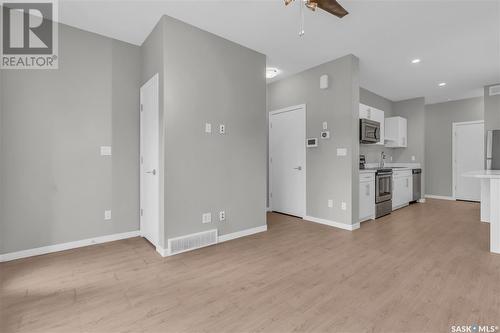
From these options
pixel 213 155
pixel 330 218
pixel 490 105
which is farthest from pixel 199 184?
pixel 490 105

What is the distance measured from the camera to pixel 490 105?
5.23 meters

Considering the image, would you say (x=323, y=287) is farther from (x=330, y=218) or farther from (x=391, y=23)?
(x=391, y=23)

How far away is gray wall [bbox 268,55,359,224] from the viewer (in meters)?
3.91

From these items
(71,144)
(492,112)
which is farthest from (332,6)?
(492,112)

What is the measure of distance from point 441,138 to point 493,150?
2.39 metres

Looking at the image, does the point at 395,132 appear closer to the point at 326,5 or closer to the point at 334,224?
the point at 334,224

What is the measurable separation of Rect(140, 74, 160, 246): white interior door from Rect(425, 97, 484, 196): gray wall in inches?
299

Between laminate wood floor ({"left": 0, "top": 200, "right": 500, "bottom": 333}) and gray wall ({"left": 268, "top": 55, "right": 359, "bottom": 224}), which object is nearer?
laminate wood floor ({"left": 0, "top": 200, "right": 500, "bottom": 333})

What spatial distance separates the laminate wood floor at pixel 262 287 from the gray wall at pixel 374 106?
287 cm

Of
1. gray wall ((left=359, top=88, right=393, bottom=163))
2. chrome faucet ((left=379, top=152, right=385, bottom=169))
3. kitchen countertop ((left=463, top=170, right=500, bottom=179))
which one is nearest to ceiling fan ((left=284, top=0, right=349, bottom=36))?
kitchen countertop ((left=463, top=170, right=500, bottom=179))

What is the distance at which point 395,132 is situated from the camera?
645 centimetres

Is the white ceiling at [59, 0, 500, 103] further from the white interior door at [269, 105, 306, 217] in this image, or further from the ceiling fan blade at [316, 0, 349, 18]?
the white interior door at [269, 105, 306, 217]

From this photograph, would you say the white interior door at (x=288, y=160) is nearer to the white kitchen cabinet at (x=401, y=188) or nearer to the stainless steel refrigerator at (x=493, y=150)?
the white kitchen cabinet at (x=401, y=188)

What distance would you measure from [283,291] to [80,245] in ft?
8.70
